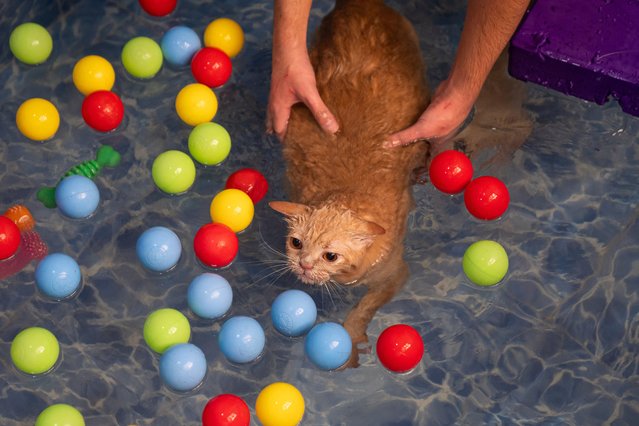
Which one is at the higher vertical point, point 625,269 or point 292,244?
point 292,244

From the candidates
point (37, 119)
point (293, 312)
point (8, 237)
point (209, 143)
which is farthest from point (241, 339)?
point (37, 119)

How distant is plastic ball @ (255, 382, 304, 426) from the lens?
117 inches

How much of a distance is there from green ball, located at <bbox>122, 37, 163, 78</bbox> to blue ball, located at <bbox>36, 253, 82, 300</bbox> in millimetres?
988

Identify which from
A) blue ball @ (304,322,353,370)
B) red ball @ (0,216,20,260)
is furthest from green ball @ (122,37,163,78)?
blue ball @ (304,322,353,370)

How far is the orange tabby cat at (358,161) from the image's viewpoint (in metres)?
3.07

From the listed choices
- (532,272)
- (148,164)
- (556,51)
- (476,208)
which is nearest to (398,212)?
(476,208)

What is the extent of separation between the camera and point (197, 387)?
3.25m

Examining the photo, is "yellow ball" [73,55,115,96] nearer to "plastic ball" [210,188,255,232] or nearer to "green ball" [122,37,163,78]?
"green ball" [122,37,163,78]

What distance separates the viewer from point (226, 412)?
295 cm

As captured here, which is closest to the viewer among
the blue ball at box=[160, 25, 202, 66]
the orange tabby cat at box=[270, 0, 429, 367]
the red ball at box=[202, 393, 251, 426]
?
the red ball at box=[202, 393, 251, 426]

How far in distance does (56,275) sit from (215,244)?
0.61 meters

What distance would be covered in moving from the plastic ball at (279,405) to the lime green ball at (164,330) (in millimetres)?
389

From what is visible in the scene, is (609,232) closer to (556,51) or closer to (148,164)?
(556,51)

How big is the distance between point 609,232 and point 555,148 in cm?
44
